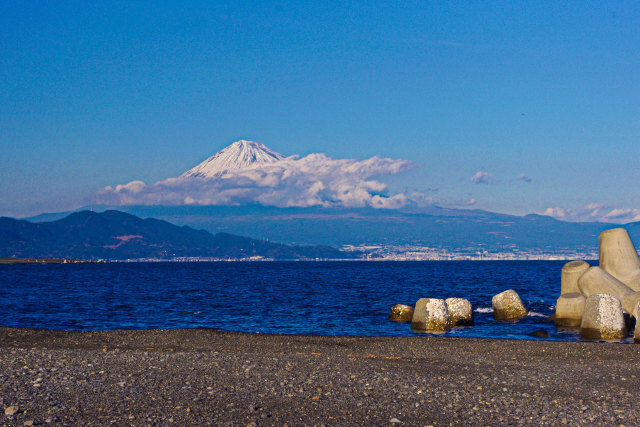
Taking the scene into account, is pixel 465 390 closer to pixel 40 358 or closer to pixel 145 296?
pixel 40 358

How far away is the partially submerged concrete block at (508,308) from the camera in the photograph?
35.8m

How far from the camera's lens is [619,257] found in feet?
115

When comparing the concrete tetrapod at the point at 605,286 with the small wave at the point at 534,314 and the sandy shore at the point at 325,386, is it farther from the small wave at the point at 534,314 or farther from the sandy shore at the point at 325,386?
the sandy shore at the point at 325,386

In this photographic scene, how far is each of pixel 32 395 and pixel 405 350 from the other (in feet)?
42.0

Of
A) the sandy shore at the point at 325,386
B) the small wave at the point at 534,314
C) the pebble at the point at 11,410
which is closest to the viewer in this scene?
the pebble at the point at 11,410

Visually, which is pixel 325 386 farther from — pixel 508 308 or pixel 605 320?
pixel 508 308

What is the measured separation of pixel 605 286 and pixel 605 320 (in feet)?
21.6

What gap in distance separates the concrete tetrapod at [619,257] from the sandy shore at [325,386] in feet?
44.2

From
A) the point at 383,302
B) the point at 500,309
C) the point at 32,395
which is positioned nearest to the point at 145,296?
the point at 383,302

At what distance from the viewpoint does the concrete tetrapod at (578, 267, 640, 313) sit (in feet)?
100

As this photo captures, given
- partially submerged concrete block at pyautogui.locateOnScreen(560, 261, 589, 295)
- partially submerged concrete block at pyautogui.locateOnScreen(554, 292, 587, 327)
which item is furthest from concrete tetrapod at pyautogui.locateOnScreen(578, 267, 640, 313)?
partially submerged concrete block at pyautogui.locateOnScreen(560, 261, 589, 295)

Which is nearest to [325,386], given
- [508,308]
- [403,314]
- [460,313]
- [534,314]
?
[460,313]

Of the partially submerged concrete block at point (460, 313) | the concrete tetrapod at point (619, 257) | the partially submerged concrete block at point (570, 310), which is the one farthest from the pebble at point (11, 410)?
the concrete tetrapod at point (619, 257)

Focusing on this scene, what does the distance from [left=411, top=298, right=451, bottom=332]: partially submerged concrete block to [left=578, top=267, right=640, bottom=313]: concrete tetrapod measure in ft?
24.6
